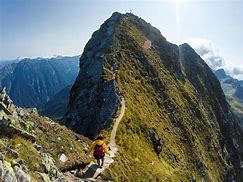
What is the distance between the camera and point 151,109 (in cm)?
9538

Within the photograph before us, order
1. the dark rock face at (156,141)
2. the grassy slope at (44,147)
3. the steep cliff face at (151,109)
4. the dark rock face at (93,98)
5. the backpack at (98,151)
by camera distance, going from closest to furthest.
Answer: the grassy slope at (44,147), the backpack at (98,151), the steep cliff face at (151,109), the dark rock face at (93,98), the dark rock face at (156,141)

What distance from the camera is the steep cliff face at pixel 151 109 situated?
228ft

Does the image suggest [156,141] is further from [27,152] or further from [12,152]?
[12,152]

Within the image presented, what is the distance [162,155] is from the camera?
7744 centimetres

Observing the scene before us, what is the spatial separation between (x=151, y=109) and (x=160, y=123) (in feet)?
14.4

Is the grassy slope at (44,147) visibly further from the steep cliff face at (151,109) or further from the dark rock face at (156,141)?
the dark rock face at (156,141)

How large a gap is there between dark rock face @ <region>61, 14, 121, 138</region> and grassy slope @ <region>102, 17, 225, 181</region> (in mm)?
3520

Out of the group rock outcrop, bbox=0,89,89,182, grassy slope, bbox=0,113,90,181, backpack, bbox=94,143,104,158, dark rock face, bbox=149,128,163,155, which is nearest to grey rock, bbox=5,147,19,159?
rock outcrop, bbox=0,89,89,182

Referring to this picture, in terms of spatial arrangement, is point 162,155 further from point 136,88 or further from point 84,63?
point 84,63

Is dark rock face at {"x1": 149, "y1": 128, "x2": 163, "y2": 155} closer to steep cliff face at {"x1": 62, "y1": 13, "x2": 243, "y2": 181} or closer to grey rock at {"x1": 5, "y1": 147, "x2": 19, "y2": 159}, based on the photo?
steep cliff face at {"x1": 62, "y1": 13, "x2": 243, "y2": 181}

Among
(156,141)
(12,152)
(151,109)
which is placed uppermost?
(151,109)

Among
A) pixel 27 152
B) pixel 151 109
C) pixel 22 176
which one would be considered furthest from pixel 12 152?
pixel 151 109

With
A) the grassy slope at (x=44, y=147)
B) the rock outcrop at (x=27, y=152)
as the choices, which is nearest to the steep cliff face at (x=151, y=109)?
the grassy slope at (x=44, y=147)

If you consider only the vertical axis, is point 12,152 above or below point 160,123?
above
